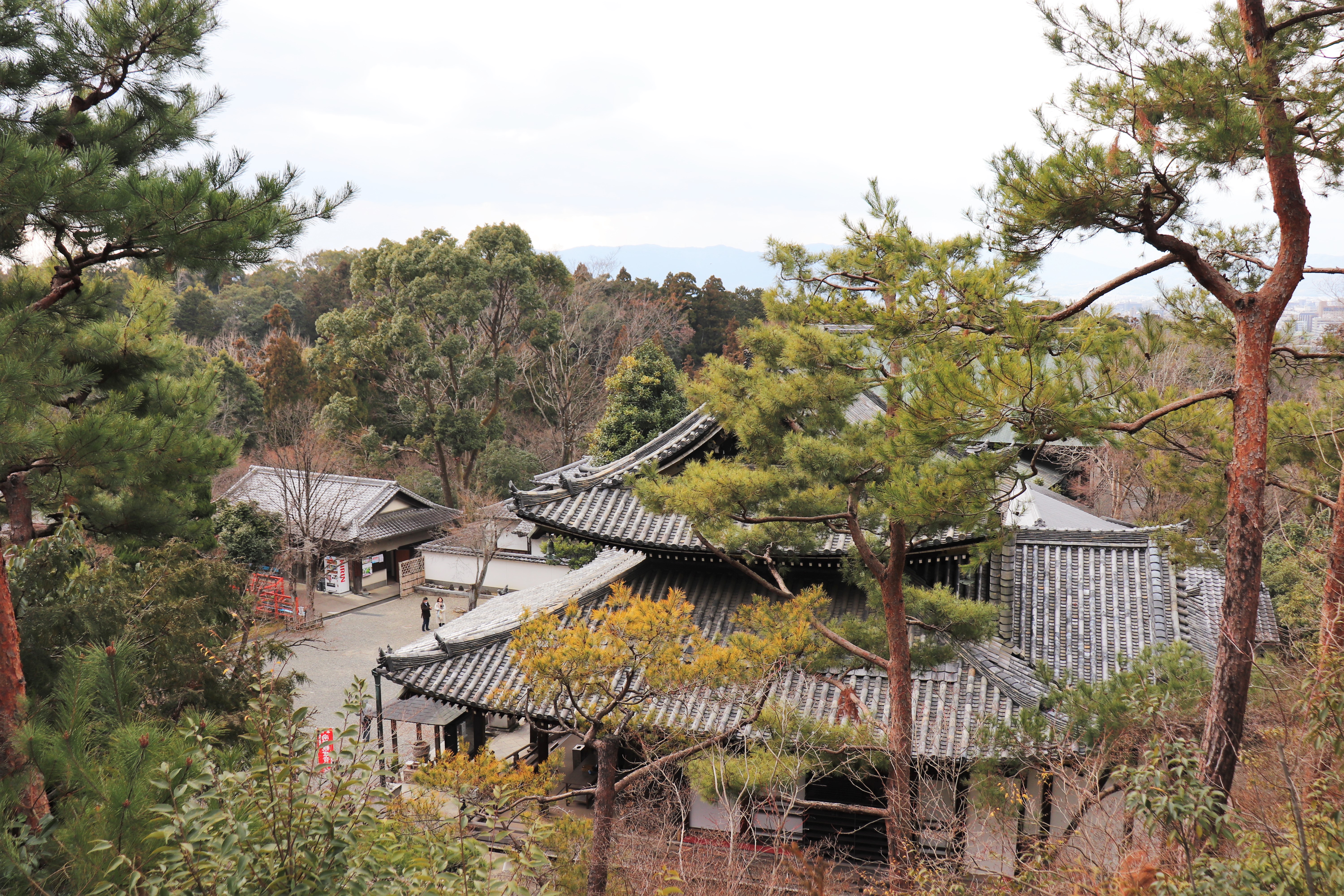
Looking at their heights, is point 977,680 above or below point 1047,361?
below

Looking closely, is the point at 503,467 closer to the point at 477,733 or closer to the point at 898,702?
the point at 477,733

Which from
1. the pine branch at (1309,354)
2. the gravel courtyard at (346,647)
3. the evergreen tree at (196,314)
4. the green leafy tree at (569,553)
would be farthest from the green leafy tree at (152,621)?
the evergreen tree at (196,314)

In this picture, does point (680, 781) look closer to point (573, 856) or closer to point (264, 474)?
point (573, 856)

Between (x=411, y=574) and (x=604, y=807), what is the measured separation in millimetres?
19873

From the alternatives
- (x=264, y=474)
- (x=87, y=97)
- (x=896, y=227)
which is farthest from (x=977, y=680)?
(x=264, y=474)

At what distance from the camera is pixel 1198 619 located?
11.5m

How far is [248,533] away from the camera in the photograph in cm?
2162

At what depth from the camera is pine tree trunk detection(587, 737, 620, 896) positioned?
6367 mm

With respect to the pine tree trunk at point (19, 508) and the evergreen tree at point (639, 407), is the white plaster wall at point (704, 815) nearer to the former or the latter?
the pine tree trunk at point (19, 508)

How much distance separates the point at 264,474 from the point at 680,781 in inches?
899

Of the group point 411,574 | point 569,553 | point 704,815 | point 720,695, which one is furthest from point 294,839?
point 411,574

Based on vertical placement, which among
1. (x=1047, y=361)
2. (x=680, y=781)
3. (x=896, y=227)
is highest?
(x=896, y=227)

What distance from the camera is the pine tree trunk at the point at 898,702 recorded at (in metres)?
6.89

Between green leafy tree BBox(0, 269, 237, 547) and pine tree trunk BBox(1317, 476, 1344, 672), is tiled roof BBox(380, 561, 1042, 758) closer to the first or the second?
pine tree trunk BBox(1317, 476, 1344, 672)
